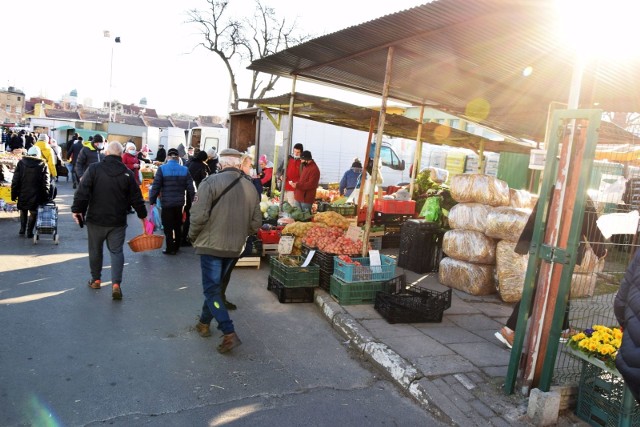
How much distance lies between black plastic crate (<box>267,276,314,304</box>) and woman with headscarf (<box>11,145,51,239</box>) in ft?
17.6

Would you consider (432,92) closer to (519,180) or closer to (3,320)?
(3,320)

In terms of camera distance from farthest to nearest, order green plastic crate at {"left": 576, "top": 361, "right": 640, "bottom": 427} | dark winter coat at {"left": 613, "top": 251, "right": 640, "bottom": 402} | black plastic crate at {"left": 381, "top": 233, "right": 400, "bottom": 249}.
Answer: black plastic crate at {"left": 381, "top": 233, "right": 400, "bottom": 249} < green plastic crate at {"left": 576, "top": 361, "right": 640, "bottom": 427} < dark winter coat at {"left": 613, "top": 251, "right": 640, "bottom": 402}

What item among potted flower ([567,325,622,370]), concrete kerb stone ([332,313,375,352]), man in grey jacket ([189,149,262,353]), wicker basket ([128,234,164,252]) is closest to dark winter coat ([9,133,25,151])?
wicker basket ([128,234,164,252])

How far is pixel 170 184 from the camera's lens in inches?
344

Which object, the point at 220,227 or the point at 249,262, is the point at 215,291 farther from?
the point at 249,262

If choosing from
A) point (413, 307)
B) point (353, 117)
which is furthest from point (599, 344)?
point (353, 117)

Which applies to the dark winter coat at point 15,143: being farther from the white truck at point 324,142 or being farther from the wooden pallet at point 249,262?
the wooden pallet at point 249,262

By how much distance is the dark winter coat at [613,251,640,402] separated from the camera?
264cm

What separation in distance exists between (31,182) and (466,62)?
8.30 m

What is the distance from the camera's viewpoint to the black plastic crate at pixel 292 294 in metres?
6.51

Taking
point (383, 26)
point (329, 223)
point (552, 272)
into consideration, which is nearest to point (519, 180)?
point (329, 223)

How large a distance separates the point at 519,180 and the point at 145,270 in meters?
17.2

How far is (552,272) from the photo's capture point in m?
3.71

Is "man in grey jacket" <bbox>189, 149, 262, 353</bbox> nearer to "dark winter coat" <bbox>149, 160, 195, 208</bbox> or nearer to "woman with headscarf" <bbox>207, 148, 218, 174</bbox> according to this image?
"dark winter coat" <bbox>149, 160, 195, 208</bbox>
